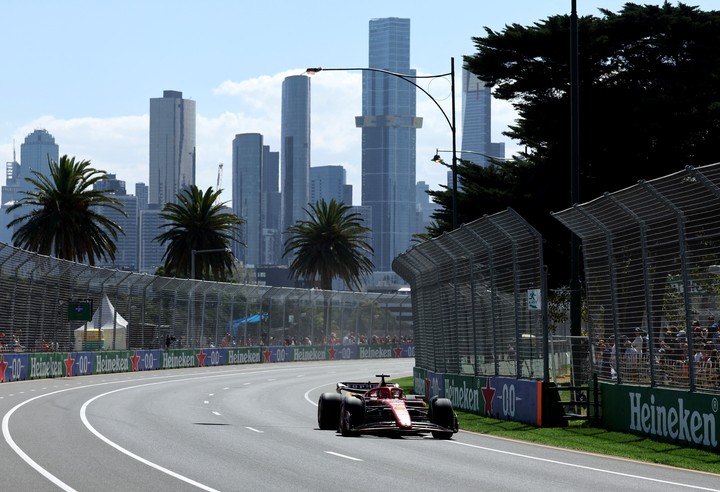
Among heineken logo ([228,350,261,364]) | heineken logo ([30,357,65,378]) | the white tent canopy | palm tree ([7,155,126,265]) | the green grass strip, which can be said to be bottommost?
the green grass strip

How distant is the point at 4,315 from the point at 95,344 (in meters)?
10.4

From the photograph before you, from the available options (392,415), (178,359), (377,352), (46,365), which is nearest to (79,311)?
(46,365)

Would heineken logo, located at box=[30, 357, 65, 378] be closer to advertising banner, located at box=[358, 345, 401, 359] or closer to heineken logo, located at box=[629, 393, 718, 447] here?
heineken logo, located at box=[629, 393, 718, 447]

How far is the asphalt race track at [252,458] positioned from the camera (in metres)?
14.2

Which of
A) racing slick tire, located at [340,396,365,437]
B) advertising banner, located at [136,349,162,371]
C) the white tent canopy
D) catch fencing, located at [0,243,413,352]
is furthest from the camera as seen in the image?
advertising banner, located at [136,349,162,371]

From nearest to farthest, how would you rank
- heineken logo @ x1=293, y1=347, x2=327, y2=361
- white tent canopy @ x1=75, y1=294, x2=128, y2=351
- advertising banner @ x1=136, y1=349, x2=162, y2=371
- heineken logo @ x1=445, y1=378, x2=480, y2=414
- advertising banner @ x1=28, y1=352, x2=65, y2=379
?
heineken logo @ x1=445, y1=378, x2=480, y2=414
advertising banner @ x1=28, y1=352, x2=65, y2=379
white tent canopy @ x1=75, y1=294, x2=128, y2=351
advertising banner @ x1=136, y1=349, x2=162, y2=371
heineken logo @ x1=293, y1=347, x2=327, y2=361

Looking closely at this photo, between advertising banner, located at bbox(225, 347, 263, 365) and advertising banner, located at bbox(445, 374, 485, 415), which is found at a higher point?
advertising banner, located at bbox(225, 347, 263, 365)

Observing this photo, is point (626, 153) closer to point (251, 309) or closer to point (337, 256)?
point (251, 309)

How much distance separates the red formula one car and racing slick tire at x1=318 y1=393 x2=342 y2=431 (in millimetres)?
667

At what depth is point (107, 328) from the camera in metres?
54.4

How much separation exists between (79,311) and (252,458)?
107 ft

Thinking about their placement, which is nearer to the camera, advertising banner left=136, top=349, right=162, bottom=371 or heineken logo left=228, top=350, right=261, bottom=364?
advertising banner left=136, top=349, right=162, bottom=371

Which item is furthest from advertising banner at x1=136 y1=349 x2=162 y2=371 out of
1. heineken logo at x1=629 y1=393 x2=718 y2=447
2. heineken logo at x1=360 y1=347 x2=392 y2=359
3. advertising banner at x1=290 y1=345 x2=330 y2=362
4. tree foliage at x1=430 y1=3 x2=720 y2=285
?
heineken logo at x1=629 y1=393 x2=718 y2=447

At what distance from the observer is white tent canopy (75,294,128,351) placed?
52.3m
